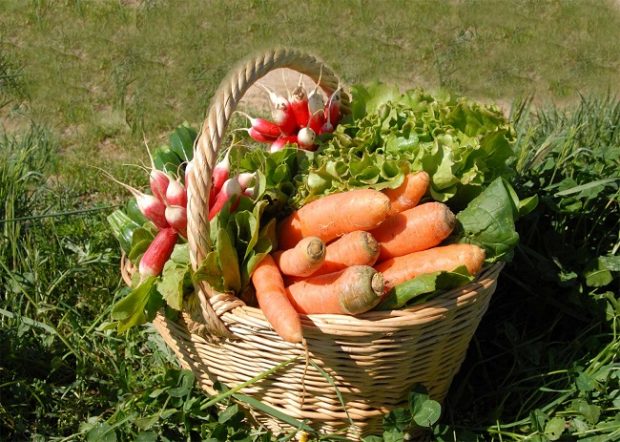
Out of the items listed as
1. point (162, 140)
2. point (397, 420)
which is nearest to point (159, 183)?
point (397, 420)

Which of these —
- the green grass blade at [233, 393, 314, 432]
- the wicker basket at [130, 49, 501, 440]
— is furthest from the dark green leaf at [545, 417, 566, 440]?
the green grass blade at [233, 393, 314, 432]

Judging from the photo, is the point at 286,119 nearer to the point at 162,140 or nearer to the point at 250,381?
the point at 250,381

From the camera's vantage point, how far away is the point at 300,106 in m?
2.56

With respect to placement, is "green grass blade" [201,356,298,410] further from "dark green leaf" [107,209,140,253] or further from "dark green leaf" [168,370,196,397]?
"dark green leaf" [107,209,140,253]

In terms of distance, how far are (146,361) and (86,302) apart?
1.30 feet

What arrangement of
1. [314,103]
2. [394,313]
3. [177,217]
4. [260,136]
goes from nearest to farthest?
1. [394,313]
2. [177,217]
3. [314,103]
4. [260,136]

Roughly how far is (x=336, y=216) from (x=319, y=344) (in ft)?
1.36

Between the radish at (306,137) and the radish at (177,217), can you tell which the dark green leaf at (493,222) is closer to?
the radish at (306,137)

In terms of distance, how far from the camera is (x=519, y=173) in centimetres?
282

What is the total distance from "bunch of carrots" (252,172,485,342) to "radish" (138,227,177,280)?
0.89 ft

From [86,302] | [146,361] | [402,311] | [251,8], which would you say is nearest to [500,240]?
[402,311]

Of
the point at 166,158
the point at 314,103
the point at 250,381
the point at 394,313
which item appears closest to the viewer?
the point at 394,313

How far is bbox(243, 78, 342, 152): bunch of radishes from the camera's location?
2529 mm

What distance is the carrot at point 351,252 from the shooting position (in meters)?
1.95
